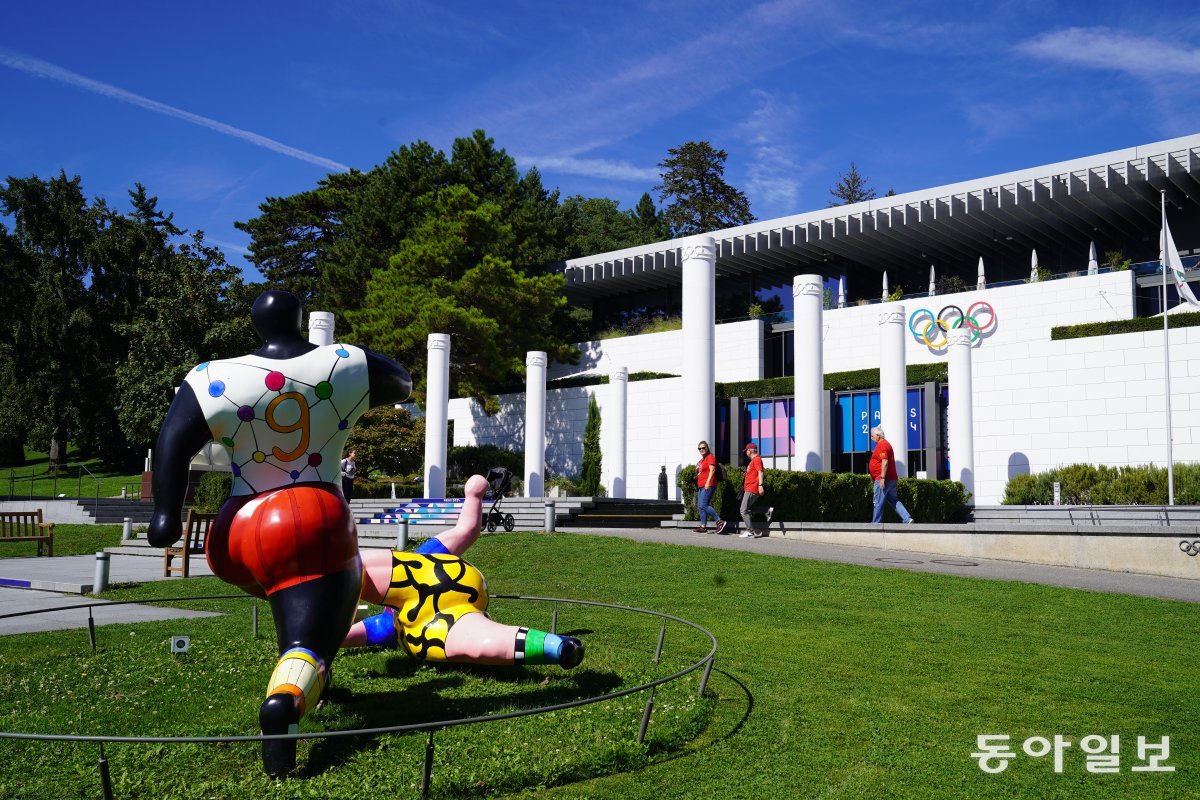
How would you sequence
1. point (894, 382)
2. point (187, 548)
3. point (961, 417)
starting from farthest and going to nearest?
point (961, 417)
point (894, 382)
point (187, 548)

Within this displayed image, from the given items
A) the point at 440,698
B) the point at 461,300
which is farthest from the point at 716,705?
the point at 461,300

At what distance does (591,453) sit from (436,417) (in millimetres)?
8616

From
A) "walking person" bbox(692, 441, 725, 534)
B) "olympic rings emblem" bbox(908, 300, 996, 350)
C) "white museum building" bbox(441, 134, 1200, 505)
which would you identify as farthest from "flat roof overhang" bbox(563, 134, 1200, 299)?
"walking person" bbox(692, 441, 725, 534)

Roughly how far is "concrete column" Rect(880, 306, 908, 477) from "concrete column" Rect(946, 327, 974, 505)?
187 centimetres

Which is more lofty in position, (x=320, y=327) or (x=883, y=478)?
(x=320, y=327)

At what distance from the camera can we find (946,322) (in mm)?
30125

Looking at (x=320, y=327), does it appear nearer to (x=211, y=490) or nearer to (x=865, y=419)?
(x=211, y=490)

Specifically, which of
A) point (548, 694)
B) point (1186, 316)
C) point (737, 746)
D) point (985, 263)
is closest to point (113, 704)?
point (548, 694)

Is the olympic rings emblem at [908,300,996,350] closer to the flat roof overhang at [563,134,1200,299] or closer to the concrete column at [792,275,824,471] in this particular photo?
the flat roof overhang at [563,134,1200,299]

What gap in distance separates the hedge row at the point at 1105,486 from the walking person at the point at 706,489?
38.6ft

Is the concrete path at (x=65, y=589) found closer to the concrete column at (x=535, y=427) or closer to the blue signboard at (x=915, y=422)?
the concrete column at (x=535, y=427)

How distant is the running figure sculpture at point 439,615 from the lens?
6.20m

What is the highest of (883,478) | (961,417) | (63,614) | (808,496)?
(961,417)

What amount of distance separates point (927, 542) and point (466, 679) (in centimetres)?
1114
